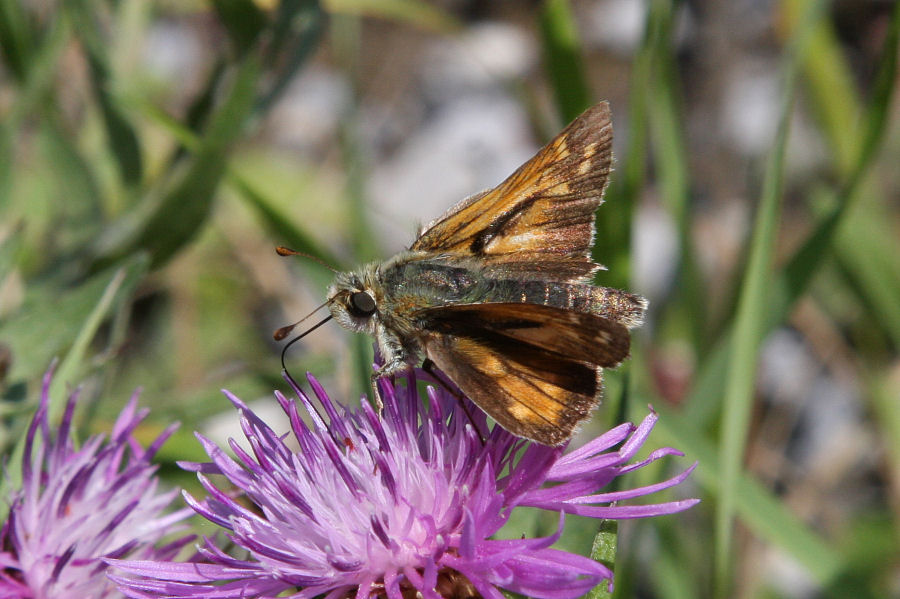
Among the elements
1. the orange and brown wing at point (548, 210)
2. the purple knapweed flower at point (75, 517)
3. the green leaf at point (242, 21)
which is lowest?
the purple knapweed flower at point (75, 517)

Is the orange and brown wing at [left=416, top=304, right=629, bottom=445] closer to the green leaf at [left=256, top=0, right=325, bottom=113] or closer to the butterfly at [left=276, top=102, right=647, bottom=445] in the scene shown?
the butterfly at [left=276, top=102, right=647, bottom=445]

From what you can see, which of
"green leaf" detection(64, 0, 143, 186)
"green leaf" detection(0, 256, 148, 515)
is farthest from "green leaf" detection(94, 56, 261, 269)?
"green leaf" detection(0, 256, 148, 515)

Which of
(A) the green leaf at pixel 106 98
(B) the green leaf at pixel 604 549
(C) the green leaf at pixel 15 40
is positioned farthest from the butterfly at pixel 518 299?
(C) the green leaf at pixel 15 40

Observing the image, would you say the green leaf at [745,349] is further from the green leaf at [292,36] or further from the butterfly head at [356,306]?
the green leaf at [292,36]

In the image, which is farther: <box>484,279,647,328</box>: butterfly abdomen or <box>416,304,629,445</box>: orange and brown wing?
<box>484,279,647,328</box>: butterfly abdomen

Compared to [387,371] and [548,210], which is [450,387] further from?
[548,210]

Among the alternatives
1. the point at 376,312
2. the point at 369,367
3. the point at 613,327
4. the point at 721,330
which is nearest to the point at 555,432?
the point at 613,327

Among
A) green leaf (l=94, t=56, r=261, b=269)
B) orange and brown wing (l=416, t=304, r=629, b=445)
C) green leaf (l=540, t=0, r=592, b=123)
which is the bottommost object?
orange and brown wing (l=416, t=304, r=629, b=445)

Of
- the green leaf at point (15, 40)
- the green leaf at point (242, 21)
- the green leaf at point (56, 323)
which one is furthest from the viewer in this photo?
the green leaf at point (15, 40)
